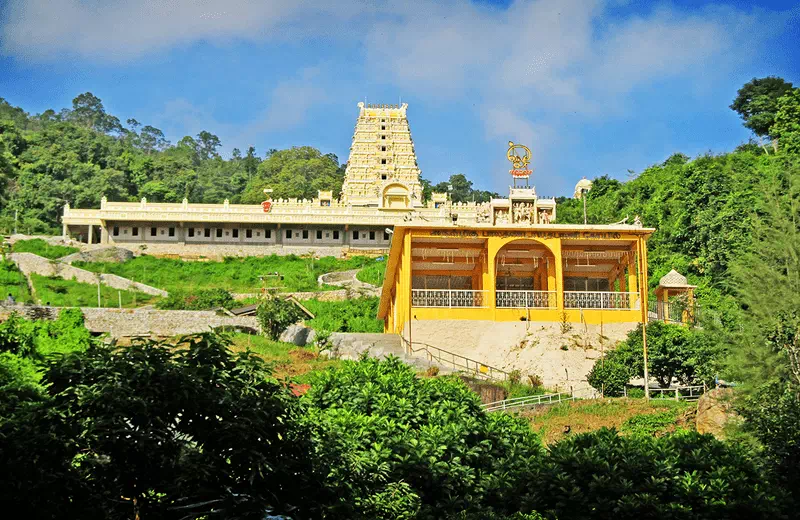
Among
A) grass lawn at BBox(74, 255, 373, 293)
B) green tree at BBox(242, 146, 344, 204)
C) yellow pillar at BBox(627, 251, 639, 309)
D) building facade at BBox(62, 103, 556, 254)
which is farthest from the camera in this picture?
green tree at BBox(242, 146, 344, 204)

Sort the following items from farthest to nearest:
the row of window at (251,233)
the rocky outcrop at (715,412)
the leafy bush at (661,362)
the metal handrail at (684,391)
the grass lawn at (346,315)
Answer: the row of window at (251,233) < the grass lawn at (346,315) < the leafy bush at (661,362) < the metal handrail at (684,391) < the rocky outcrop at (715,412)

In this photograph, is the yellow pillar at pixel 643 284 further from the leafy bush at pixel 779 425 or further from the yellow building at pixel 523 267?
the leafy bush at pixel 779 425

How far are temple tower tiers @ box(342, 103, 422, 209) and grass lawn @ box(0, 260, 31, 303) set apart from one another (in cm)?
2436

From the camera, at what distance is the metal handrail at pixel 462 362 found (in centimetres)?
2771

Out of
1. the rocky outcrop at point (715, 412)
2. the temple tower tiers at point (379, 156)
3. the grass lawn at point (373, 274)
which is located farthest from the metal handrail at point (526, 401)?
the temple tower tiers at point (379, 156)

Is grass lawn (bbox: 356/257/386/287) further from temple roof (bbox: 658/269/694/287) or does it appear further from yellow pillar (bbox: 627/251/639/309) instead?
yellow pillar (bbox: 627/251/639/309)

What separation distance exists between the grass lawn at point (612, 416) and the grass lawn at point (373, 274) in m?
28.0

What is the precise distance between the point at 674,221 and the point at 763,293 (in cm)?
3241

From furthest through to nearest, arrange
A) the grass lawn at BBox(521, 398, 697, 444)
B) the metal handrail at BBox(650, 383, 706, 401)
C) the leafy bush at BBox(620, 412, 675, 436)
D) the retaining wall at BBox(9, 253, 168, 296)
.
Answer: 1. the retaining wall at BBox(9, 253, 168, 296)
2. the metal handrail at BBox(650, 383, 706, 401)
3. the grass lawn at BBox(521, 398, 697, 444)
4. the leafy bush at BBox(620, 412, 675, 436)

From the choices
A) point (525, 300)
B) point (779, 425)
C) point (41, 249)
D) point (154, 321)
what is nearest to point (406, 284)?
point (525, 300)

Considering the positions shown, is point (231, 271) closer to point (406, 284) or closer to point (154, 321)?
point (154, 321)

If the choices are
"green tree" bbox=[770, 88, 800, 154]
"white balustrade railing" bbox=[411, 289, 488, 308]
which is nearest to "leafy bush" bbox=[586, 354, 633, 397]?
"white balustrade railing" bbox=[411, 289, 488, 308]

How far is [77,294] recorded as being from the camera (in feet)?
154

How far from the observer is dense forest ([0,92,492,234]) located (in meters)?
75.7
